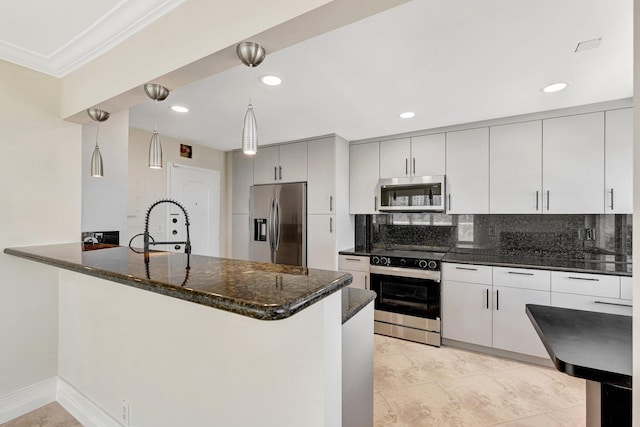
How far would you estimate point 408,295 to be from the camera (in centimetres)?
326

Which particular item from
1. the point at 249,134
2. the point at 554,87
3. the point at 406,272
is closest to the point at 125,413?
the point at 249,134

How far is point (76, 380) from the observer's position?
1938mm

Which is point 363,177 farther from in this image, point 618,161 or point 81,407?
point 81,407

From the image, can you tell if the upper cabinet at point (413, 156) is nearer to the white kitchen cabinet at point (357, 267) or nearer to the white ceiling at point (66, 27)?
the white kitchen cabinet at point (357, 267)

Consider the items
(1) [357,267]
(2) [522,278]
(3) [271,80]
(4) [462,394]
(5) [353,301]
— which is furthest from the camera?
(1) [357,267]

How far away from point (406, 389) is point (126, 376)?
196 centimetres

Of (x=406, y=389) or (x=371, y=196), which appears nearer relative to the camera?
(x=406, y=389)

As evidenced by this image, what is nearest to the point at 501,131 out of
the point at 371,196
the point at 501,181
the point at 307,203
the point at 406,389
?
the point at 501,181

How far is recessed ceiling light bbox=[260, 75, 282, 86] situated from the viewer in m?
2.13

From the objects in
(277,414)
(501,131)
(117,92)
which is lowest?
(277,414)

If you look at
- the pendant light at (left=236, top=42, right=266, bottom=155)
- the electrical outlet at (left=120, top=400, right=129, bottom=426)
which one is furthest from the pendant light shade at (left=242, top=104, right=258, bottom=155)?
the electrical outlet at (left=120, top=400, right=129, bottom=426)

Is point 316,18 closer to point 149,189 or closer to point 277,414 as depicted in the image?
point 277,414

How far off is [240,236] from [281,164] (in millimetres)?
1260

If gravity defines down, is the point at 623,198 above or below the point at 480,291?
above
